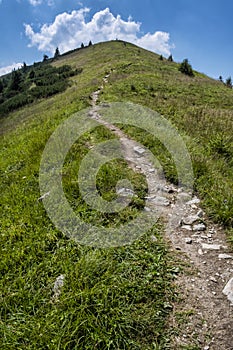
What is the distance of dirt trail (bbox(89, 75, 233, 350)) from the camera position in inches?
118

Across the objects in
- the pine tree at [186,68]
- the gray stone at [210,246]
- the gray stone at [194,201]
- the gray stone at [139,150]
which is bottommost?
the gray stone at [210,246]

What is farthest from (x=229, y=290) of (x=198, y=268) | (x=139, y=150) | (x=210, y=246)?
A: (x=139, y=150)

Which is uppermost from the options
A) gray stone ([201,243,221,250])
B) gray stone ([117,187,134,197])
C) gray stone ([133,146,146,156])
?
gray stone ([133,146,146,156])

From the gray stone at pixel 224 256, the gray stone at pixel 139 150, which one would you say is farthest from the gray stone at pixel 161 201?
the gray stone at pixel 139 150

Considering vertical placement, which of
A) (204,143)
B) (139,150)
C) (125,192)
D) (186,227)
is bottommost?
(186,227)

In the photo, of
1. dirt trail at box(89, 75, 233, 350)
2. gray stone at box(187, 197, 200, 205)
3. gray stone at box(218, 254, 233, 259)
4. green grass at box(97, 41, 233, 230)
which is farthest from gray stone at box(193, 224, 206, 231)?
gray stone at box(187, 197, 200, 205)

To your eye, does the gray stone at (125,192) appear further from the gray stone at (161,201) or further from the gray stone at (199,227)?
the gray stone at (199,227)

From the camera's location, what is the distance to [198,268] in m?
3.91

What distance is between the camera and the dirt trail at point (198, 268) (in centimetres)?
300

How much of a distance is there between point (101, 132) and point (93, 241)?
6.02 metres

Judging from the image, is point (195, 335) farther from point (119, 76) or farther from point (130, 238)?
point (119, 76)

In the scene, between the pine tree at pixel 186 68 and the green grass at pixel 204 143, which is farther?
the pine tree at pixel 186 68

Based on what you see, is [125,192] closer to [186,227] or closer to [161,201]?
[161,201]

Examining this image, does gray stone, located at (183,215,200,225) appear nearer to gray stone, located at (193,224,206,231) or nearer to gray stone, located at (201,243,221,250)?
gray stone, located at (193,224,206,231)
